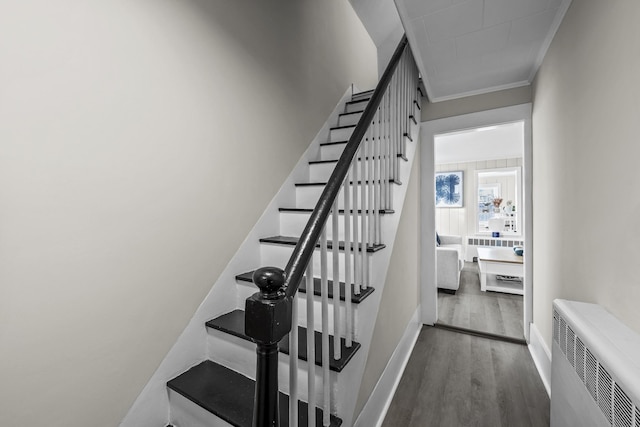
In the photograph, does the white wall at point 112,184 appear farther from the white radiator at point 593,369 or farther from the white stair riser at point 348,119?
the white radiator at point 593,369

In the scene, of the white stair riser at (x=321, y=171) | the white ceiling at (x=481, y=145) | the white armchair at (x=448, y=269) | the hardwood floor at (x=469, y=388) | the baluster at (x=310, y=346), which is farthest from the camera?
the white ceiling at (x=481, y=145)

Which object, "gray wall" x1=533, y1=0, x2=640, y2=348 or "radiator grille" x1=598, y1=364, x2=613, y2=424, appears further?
"gray wall" x1=533, y1=0, x2=640, y2=348

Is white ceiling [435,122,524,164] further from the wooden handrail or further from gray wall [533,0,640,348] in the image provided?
the wooden handrail

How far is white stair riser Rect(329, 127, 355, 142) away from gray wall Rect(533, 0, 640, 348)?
1.47 metres

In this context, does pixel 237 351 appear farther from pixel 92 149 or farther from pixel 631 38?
pixel 631 38

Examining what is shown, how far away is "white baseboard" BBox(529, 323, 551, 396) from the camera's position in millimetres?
1925

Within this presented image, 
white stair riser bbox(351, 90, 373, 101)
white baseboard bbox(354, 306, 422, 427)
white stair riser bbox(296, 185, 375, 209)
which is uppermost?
white stair riser bbox(351, 90, 373, 101)

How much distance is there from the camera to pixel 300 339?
135 centimetres

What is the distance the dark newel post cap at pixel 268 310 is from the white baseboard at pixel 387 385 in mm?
1026

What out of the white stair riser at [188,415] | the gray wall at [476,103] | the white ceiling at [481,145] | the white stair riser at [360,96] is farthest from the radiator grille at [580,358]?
the white ceiling at [481,145]

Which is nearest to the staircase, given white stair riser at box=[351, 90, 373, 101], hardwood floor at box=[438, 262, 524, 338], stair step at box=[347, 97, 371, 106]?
stair step at box=[347, 97, 371, 106]

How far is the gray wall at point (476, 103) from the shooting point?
2469 millimetres

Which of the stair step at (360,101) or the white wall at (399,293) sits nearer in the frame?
the white wall at (399,293)

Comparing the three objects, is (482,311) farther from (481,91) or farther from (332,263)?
(332,263)
